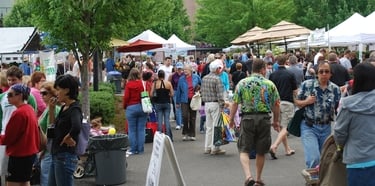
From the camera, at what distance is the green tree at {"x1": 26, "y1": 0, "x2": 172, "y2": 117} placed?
11.2 metres

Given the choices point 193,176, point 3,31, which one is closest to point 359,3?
point 3,31

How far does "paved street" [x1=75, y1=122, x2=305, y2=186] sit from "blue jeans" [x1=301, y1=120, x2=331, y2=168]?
157 centimetres

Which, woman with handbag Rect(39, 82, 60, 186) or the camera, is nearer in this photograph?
the camera

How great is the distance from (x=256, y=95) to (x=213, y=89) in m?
3.25

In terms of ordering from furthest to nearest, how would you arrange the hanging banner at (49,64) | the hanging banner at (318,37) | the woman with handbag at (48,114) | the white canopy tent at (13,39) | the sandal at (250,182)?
the hanging banner at (318,37) < the white canopy tent at (13,39) < the hanging banner at (49,64) < the sandal at (250,182) < the woman with handbag at (48,114)

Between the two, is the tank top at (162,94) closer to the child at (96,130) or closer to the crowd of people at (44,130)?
the child at (96,130)

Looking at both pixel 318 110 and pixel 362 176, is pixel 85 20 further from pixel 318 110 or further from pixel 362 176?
pixel 362 176

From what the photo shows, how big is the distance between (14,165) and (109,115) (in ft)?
25.5

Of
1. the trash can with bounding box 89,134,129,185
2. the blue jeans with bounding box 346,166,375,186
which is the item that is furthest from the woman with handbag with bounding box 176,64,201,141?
the blue jeans with bounding box 346,166,375,186

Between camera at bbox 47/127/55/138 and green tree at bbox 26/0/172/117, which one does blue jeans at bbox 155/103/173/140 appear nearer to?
green tree at bbox 26/0/172/117

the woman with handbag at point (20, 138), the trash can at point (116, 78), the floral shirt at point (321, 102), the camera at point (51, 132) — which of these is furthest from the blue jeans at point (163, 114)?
the trash can at point (116, 78)

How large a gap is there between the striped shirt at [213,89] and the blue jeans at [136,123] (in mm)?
1357

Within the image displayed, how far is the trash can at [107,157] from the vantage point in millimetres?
8891

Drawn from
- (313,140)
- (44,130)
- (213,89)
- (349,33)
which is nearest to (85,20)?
(213,89)
